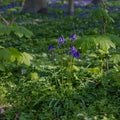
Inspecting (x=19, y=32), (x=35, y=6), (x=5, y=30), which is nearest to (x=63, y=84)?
(x=19, y=32)

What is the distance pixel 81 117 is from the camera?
→ 393 centimetres

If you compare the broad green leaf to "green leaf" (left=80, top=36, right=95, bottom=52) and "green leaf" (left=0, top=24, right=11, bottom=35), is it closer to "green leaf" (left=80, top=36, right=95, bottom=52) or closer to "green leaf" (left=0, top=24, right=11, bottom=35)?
"green leaf" (left=80, top=36, right=95, bottom=52)

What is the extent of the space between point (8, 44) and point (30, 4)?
8.25 metres

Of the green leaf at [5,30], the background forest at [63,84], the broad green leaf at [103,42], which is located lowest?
the background forest at [63,84]

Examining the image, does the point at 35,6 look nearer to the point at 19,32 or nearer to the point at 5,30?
the point at 19,32

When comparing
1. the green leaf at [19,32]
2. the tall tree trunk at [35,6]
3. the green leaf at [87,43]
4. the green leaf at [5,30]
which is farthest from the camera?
the tall tree trunk at [35,6]

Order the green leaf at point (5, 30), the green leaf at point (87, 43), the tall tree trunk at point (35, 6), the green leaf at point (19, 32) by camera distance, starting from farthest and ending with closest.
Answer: the tall tree trunk at point (35, 6), the green leaf at point (19, 32), the green leaf at point (5, 30), the green leaf at point (87, 43)

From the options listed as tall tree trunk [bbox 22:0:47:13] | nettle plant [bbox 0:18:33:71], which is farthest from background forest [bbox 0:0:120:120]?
tall tree trunk [bbox 22:0:47:13]

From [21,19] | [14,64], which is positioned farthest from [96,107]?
[21,19]

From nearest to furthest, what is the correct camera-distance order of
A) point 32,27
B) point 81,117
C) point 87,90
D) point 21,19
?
point 81,117 → point 87,90 → point 32,27 → point 21,19

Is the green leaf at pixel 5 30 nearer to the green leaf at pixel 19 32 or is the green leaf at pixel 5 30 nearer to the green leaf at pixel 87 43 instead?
the green leaf at pixel 19 32

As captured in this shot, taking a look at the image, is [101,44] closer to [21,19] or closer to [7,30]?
[7,30]

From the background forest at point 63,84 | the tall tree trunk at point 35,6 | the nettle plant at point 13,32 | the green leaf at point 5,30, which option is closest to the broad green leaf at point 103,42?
the background forest at point 63,84

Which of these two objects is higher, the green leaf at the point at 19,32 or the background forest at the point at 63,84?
the green leaf at the point at 19,32
